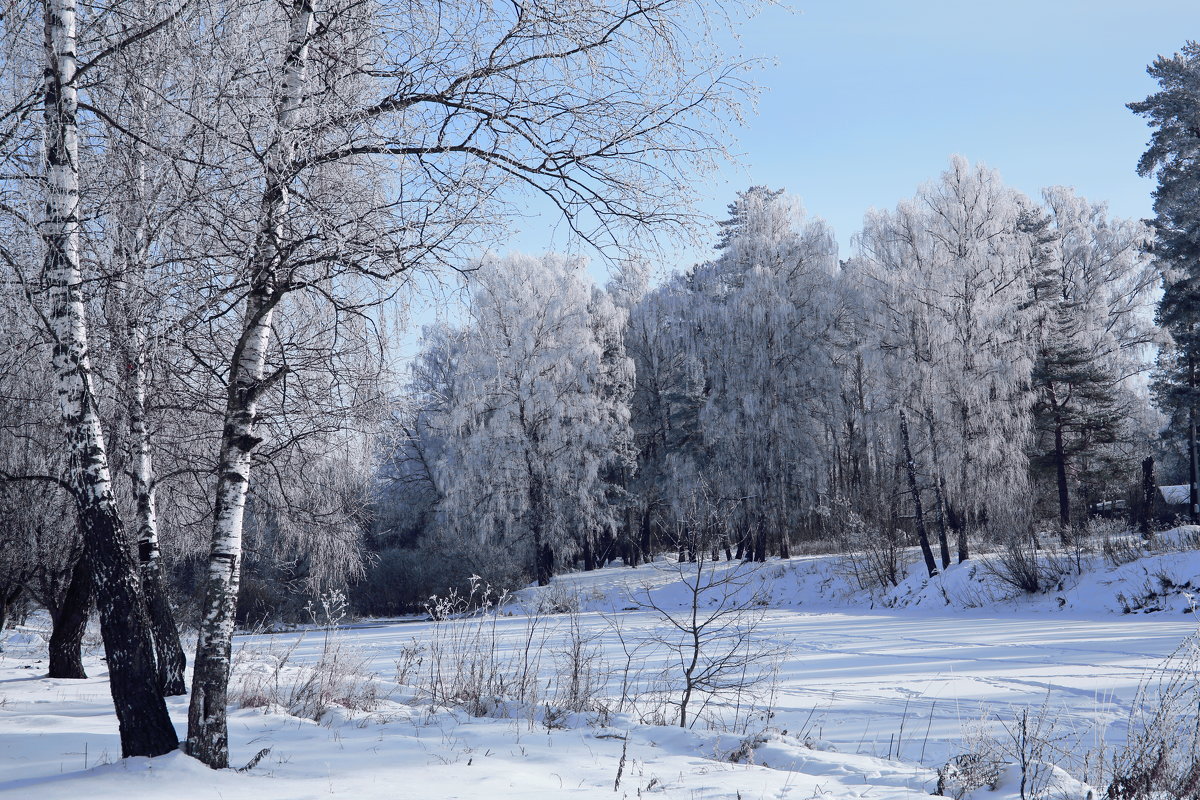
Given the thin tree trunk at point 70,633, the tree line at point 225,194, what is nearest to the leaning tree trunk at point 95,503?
the tree line at point 225,194

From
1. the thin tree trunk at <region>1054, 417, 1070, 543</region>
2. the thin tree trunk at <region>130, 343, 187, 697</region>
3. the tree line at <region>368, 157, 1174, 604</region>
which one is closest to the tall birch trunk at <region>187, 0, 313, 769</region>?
the thin tree trunk at <region>130, 343, 187, 697</region>

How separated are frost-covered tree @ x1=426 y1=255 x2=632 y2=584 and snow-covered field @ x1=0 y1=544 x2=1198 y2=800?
1402 cm

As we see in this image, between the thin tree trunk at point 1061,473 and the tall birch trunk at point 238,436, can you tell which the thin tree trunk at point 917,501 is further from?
the tall birch trunk at point 238,436

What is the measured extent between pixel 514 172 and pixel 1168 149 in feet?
82.1

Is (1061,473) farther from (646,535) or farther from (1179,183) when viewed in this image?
(646,535)

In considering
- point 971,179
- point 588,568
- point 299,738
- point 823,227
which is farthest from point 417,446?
point 299,738

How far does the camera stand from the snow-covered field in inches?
150

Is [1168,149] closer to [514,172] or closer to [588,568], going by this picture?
[588,568]

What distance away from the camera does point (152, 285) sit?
13.8 feet

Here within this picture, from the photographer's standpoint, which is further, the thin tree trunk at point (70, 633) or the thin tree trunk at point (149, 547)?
the thin tree trunk at point (70, 633)

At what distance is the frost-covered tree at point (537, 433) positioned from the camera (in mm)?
25672

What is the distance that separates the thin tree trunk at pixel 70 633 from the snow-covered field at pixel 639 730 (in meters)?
0.27

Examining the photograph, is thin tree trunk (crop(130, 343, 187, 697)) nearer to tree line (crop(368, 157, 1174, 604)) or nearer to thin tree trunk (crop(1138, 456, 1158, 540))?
tree line (crop(368, 157, 1174, 604))

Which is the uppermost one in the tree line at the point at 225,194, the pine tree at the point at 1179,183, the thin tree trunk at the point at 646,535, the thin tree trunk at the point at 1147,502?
the pine tree at the point at 1179,183
